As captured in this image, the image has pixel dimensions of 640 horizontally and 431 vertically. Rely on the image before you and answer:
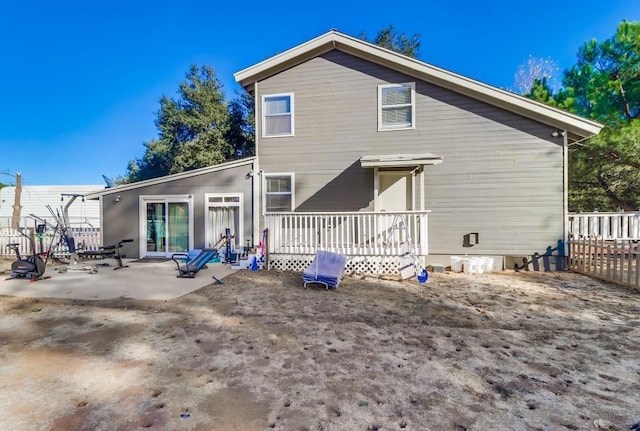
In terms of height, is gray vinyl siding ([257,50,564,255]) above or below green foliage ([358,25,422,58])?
below

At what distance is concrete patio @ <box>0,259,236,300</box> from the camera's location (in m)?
5.80

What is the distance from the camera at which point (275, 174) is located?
9.75m

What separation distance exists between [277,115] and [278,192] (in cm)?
243

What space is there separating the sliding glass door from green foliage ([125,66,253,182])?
10017 millimetres

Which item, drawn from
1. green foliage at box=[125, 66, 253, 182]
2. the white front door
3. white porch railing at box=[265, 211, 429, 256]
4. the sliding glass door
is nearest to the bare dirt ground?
white porch railing at box=[265, 211, 429, 256]

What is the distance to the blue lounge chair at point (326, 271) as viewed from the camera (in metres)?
6.31

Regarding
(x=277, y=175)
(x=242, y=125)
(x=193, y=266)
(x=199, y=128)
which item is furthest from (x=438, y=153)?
(x=199, y=128)

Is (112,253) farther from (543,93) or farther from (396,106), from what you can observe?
(543,93)

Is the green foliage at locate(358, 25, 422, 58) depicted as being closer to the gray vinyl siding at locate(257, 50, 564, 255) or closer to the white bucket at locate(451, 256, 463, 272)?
the gray vinyl siding at locate(257, 50, 564, 255)

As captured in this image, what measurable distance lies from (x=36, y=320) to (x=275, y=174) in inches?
258

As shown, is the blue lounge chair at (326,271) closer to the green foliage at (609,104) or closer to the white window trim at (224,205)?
the white window trim at (224,205)

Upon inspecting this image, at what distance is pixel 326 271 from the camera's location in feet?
21.1

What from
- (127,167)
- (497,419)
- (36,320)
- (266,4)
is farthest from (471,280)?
(127,167)

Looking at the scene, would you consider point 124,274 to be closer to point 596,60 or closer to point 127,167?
point 596,60
